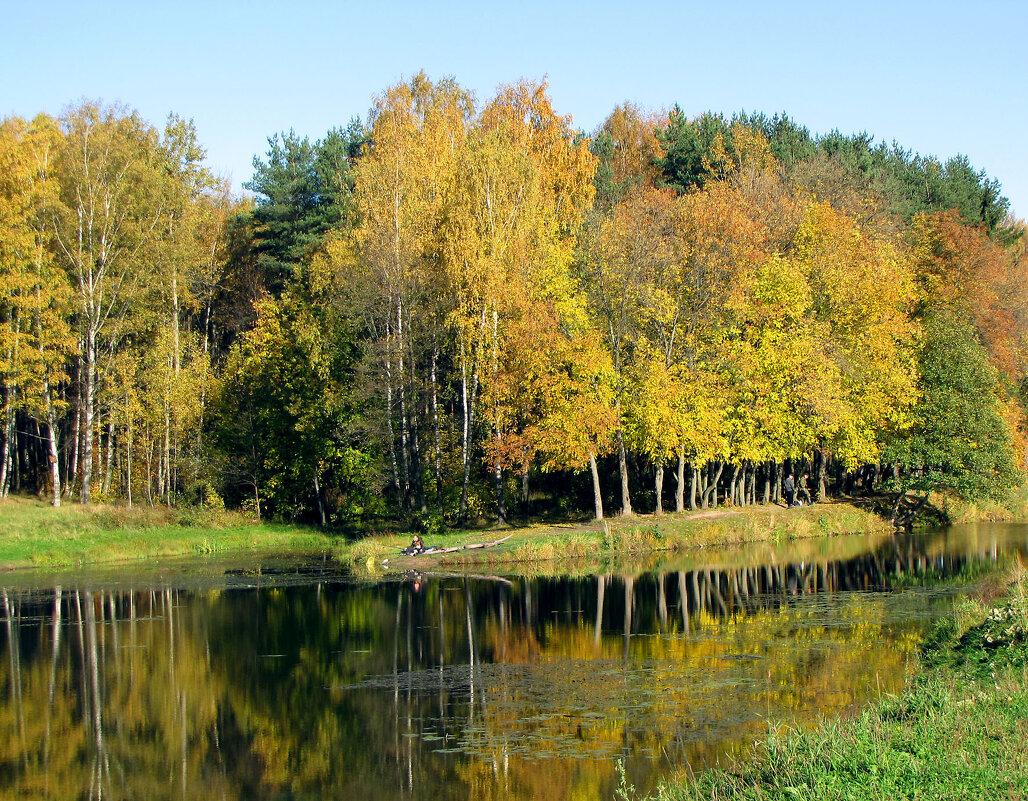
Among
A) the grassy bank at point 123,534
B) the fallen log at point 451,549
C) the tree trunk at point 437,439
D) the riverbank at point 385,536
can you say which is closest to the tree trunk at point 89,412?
the grassy bank at point 123,534

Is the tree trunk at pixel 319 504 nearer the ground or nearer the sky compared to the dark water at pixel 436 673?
nearer the sky

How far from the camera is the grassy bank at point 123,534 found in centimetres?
4303

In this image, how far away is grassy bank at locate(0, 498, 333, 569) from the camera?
141ft

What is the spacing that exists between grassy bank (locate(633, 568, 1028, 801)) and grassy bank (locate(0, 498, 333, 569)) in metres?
35.6

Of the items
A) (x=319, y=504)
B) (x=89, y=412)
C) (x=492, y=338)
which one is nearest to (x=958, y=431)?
(x=492, y=338)

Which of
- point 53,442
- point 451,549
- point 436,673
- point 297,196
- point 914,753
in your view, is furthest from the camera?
point 297,196

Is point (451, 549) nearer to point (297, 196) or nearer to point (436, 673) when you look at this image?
point (436, 673)

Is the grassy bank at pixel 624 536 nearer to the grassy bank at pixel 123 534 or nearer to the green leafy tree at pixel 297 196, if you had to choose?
the grassy bank at pixel 123 534

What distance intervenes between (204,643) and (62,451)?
3945cm

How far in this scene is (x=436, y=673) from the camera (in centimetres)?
2209

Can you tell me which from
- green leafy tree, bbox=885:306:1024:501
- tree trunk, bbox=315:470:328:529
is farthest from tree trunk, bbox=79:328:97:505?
green leafy tree, bbox=885:306:1024:501

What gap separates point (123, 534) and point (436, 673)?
1123 inches

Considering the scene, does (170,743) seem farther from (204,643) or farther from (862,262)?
(862,262)

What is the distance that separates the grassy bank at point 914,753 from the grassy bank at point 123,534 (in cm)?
3563
